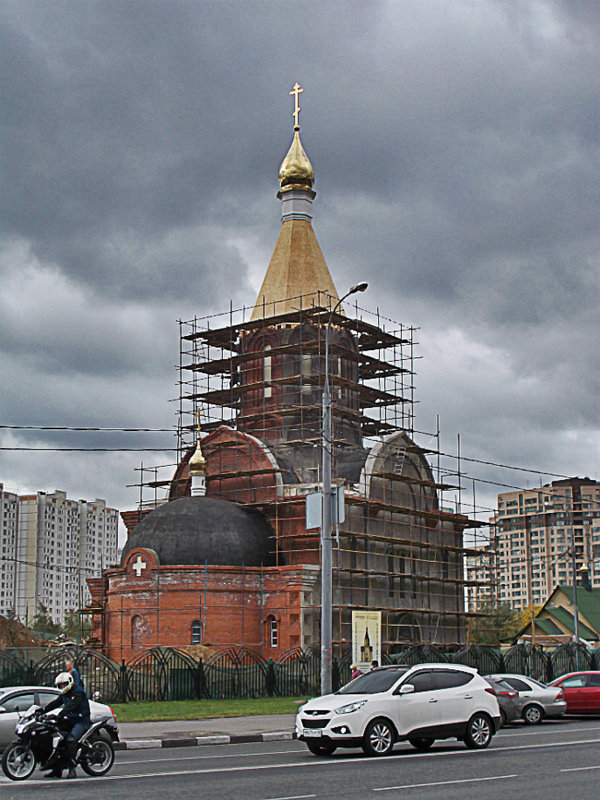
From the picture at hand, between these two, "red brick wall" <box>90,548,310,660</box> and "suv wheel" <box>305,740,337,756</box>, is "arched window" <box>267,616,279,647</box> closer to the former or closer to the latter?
"red brick wall" <box>90,548,310,660</box>

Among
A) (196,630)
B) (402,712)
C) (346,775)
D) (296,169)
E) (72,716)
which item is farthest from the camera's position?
(296,169)

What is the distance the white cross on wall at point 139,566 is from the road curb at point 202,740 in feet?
67.0

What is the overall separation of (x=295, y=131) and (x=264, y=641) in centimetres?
2626

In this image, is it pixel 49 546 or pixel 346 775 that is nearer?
pixel 346 775

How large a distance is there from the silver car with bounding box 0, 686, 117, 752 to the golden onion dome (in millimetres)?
39247

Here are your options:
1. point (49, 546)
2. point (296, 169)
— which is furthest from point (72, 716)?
point (49, 546)

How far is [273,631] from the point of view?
41.8 m

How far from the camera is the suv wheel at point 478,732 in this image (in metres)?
16.7

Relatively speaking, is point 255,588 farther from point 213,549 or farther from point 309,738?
point 309,738

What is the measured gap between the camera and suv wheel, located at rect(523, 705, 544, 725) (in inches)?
925

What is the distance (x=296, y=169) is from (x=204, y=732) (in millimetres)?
37133

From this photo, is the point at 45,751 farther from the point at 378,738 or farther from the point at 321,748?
the point at 378,738

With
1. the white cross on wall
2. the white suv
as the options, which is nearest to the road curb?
the white suv

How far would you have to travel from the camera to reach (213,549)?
41531mm
